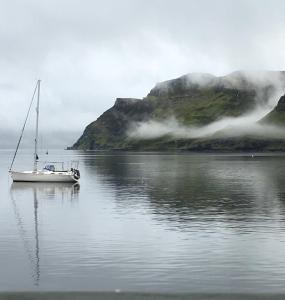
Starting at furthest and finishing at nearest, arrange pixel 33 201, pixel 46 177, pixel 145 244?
pixel 46 177, pixel 33 201, pixel 145 244

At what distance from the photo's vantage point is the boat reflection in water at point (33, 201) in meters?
34.7

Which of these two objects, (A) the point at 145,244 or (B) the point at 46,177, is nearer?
(A) the point at 145,244

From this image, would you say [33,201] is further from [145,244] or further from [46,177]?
[145,244]

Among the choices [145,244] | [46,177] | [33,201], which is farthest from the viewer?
[46,177]

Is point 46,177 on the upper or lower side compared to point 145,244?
upper

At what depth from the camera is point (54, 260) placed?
32.5m

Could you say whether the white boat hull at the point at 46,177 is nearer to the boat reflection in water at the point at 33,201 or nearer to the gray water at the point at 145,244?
the boat reflection in water at the point at 33,201

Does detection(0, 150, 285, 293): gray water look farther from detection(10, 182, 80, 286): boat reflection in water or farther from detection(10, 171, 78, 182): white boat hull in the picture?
detection(10, 171, 78, 182): white boat hull

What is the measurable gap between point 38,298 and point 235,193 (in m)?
59.5

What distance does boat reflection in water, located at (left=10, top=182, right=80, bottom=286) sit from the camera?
114 ft

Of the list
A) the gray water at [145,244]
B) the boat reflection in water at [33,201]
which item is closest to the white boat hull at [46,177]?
the boat reflection in water at [33,201]

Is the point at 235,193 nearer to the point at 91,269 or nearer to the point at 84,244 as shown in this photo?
the point at 84,244

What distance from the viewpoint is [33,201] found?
71.3 metres

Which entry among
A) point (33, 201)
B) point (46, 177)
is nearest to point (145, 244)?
point (33, 201)
